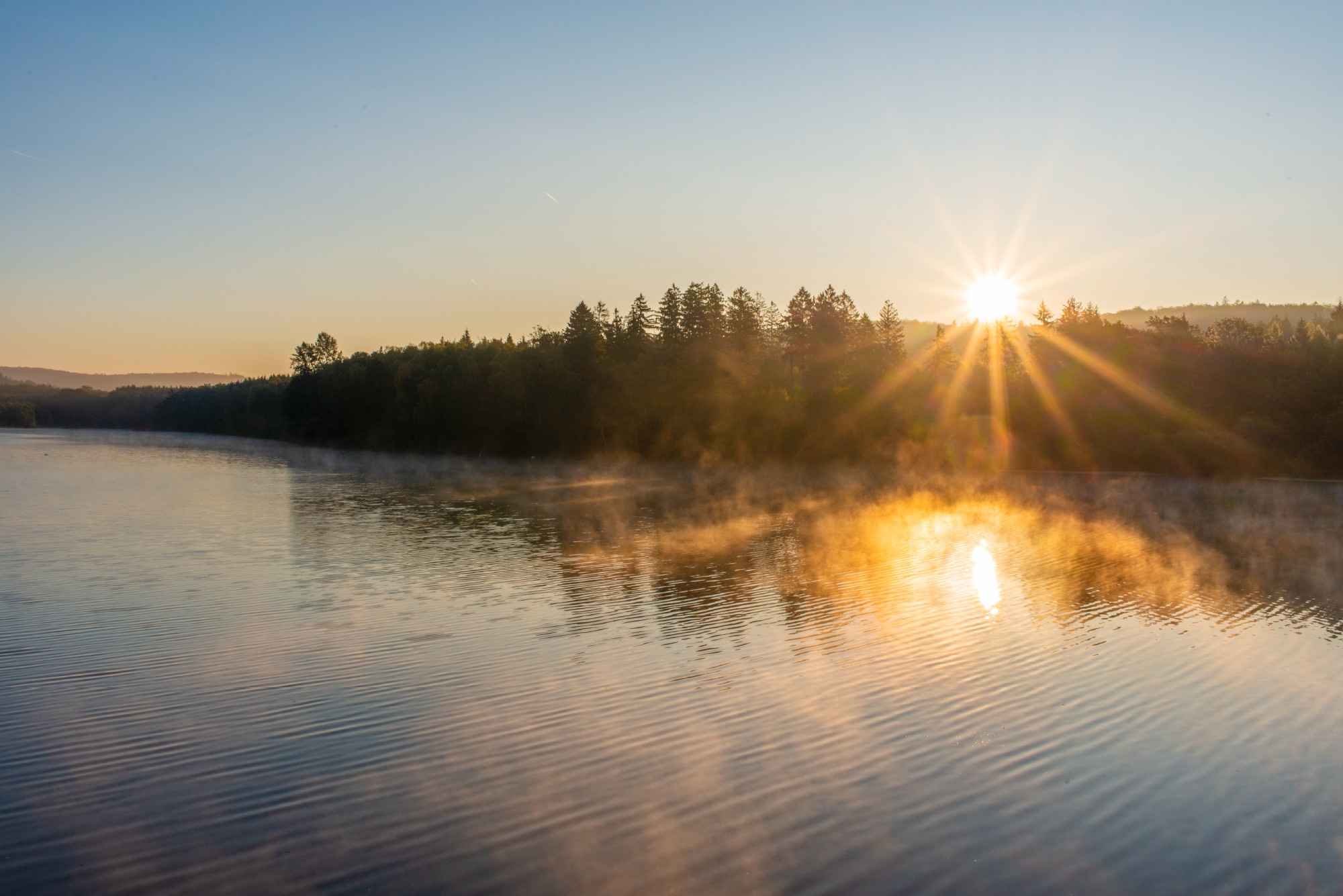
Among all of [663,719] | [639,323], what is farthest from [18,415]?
[663,719]

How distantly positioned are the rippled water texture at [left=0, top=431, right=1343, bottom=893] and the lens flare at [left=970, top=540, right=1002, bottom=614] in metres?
0.16

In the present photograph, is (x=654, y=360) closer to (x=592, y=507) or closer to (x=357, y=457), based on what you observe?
(x=357, y=457)

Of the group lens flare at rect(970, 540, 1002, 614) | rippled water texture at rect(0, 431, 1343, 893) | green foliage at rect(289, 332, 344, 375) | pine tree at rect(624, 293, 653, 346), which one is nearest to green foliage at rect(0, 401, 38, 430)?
green foliage at rect(289, 332, 344, 375)

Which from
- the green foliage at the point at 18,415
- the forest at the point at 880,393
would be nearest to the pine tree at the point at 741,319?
the forest at the point at 880,393

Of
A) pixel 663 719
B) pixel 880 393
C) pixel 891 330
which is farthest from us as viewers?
pixel 891 330

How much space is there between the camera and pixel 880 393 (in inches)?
2808

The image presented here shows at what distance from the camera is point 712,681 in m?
12.3

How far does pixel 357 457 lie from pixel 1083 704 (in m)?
80.0

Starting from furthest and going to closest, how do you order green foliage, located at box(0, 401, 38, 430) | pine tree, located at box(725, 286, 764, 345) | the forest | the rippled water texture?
green foliage, located at box(0, 401, 38, 430) → pine tree, located at box(725, 286, 764, 345) → the forest → the rippled water texture

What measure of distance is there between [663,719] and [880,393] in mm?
63197

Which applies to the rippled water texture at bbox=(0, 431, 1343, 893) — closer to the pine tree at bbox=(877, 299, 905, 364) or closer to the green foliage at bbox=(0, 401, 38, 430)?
the pine tree at bbox=(877, 299, 905, 364)

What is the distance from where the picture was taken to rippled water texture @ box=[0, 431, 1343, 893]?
7.19m

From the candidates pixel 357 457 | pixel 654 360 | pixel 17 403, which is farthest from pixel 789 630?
pixel 17 403

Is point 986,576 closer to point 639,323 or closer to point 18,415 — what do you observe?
point 639,323
